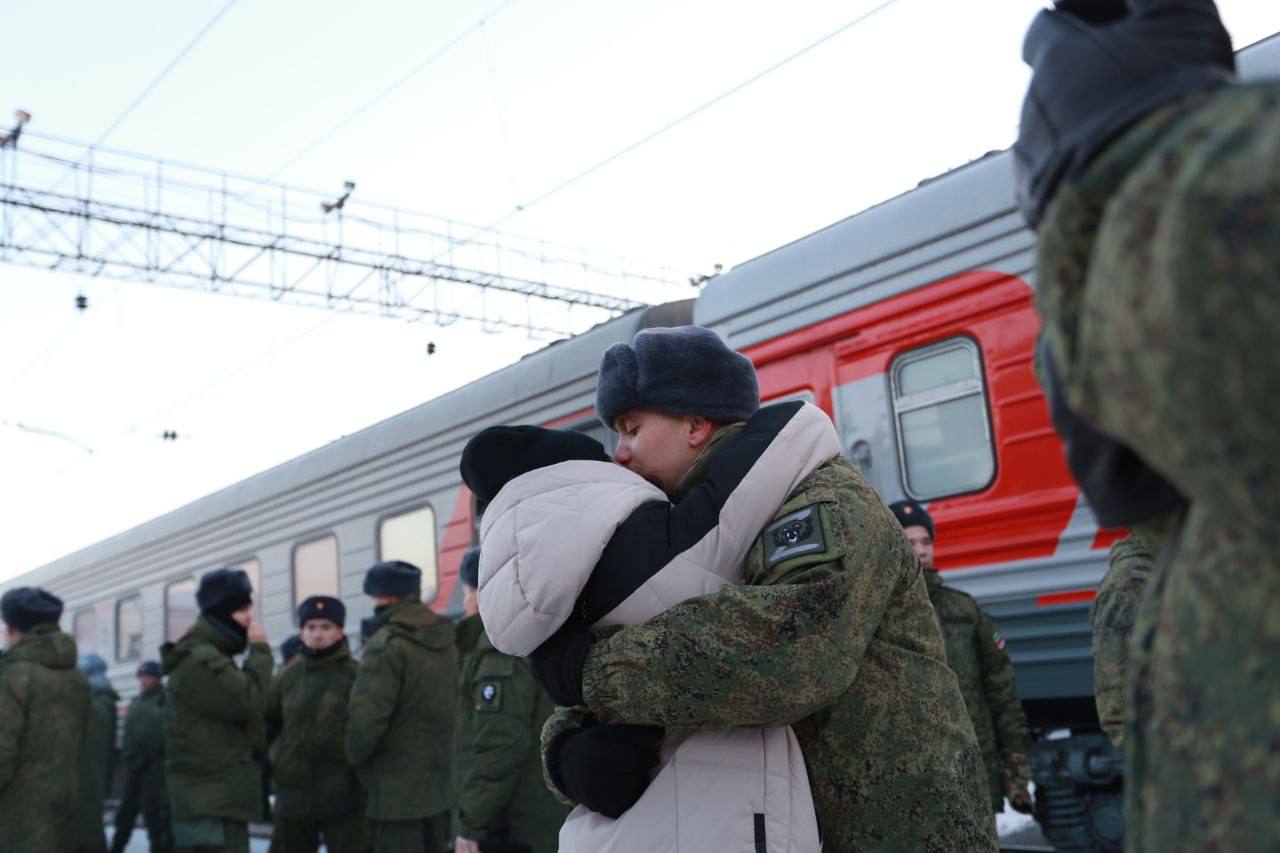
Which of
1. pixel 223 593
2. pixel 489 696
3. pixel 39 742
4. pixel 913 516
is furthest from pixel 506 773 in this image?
pixel 39 742

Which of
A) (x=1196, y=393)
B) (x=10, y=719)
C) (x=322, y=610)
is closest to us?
(x=1196, y=393)

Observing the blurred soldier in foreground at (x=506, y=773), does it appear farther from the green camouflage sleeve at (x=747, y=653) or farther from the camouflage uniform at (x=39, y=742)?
the green camouflage sleeve at (x=747, y=653)

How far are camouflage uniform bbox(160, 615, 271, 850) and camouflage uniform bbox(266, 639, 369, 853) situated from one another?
207mm

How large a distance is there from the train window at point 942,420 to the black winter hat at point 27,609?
393 centimetres

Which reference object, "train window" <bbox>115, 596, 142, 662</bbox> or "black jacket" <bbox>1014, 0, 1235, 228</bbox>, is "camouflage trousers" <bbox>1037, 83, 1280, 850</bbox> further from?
"train window" <bbox>115, 596, 142, 662</bbox>

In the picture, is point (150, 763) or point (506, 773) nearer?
point (506, 773)

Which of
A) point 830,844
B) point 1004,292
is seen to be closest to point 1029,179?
point 830,844

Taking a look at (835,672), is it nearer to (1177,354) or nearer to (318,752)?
(1177,354)

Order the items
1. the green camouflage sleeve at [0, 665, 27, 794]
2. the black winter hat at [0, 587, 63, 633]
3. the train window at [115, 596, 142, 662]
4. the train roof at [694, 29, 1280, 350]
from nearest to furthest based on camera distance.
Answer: the train roof at [694, 29, 1280, 350], the green camouflage sleeve at [0, 665, 27, 794], the black winter hat at [0, 587, 63, 633], the train window at [115, 596, 142, 662]

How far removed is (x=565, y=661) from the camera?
1.62 metres

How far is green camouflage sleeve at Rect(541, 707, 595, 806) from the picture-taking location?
1.79m

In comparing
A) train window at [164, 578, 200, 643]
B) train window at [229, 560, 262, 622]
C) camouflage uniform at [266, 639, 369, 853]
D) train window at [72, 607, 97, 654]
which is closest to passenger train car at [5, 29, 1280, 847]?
camouflage uniform at [266, 639, 369, 853]

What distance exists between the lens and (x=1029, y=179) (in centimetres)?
100

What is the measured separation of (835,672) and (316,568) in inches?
319
